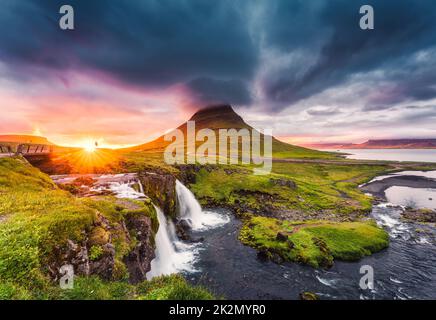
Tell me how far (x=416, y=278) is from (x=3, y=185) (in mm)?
44369

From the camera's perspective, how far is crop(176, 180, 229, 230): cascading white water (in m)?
41.8

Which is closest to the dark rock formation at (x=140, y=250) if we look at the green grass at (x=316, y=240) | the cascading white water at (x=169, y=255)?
the cascading white water at (x=169, y=255)

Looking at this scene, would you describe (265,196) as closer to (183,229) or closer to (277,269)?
(183,229)

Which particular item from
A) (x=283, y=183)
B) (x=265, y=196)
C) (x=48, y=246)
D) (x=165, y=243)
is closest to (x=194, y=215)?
(x=165, y=243)

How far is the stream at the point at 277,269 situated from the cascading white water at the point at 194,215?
12.0 ft

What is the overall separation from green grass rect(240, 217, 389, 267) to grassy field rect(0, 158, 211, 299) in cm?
2078

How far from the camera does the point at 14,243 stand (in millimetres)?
10484

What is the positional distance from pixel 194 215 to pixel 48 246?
3530 centimetres

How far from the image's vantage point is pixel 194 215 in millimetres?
45250

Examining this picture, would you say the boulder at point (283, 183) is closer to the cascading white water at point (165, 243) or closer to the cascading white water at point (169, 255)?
the cascading white water at point (165, 243)

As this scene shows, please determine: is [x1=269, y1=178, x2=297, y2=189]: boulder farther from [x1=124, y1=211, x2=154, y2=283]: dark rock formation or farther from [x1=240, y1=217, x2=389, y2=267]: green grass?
[x1=124, y1=211, x2=154, y2=283]: dark rock formation

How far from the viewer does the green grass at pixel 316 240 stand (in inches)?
1129
